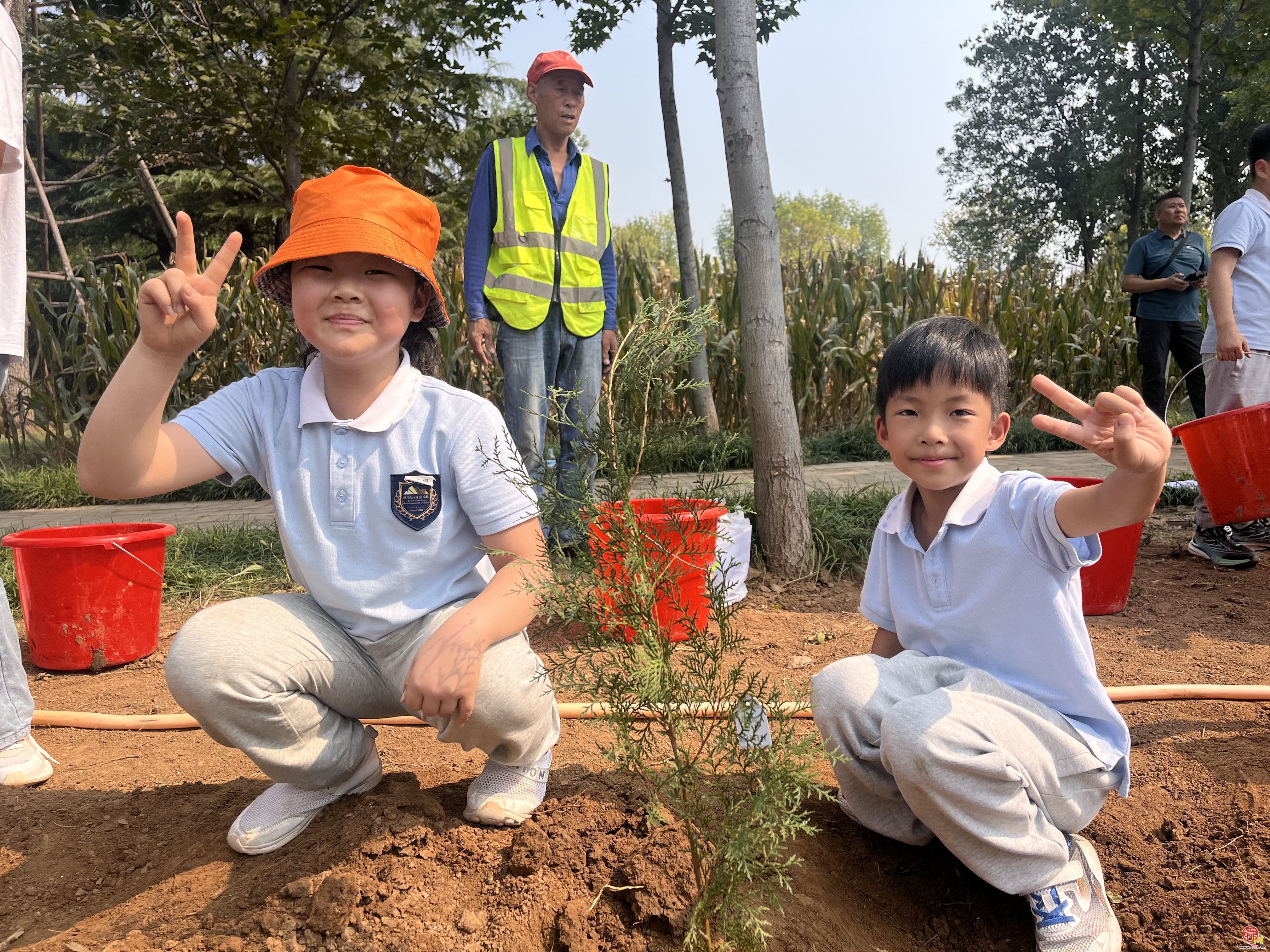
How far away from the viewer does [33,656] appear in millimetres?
3146

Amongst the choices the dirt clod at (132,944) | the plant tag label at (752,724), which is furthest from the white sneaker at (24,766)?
the plant tag label at (752,724)

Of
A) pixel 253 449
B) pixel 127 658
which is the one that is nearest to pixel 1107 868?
pixel 253 449

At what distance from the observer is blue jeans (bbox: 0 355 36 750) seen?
2.19 metres

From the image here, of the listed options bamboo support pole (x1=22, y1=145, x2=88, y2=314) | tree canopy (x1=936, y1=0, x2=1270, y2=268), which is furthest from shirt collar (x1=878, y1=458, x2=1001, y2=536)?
tree canopy (x1=936, y1=0, x2=1270, y2=268)

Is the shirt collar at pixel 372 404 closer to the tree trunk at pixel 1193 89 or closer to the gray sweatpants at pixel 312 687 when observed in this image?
the gray sweatpants at pixel 312 687

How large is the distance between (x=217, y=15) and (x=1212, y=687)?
6410mm

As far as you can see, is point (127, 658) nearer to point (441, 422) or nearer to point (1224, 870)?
point (441, 422)

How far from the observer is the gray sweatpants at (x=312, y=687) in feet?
5.41

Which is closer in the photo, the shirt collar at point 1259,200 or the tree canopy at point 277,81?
the shirt collar at point 1259,200

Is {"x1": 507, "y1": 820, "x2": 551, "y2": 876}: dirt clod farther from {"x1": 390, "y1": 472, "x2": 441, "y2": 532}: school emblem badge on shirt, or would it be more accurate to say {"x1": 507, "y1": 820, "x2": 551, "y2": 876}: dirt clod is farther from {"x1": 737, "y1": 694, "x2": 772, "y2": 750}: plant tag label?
{"x1": 390, "y1": 472, "x2": 441, "y2": 532}: school emblem badge on shirt

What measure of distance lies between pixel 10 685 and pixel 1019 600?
2428 mm

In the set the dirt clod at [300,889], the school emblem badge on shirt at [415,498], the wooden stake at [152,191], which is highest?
the wooden stake at [152,191]

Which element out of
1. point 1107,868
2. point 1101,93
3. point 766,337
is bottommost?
point 1107,868

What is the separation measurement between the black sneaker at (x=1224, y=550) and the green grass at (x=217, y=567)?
4.15 meters
